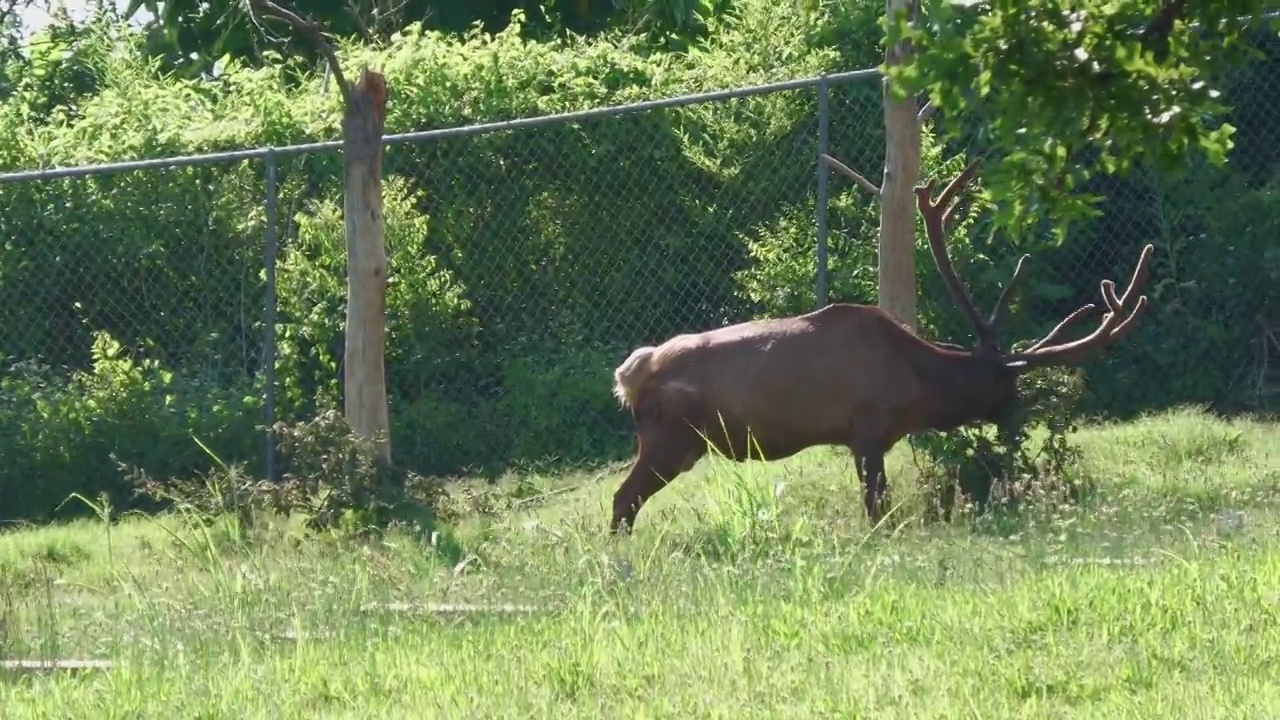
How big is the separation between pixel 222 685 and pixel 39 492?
691 centimetres

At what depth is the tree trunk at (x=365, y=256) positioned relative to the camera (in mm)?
10156

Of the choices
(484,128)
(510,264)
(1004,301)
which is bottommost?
(510,264)

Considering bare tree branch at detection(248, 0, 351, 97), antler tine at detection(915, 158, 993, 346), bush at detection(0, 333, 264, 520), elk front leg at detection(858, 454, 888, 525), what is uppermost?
bare tree branch at detection(248, 0, 351, 97)

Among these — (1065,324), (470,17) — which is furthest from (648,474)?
(470,17)

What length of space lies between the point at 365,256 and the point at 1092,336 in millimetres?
3684

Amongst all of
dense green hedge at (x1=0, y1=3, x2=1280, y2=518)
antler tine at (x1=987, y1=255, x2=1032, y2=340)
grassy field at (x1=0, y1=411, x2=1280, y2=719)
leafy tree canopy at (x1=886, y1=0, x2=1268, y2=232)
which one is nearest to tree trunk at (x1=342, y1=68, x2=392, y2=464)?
grassy field at (x1=0, y1=411, x2=1280, y2=719)

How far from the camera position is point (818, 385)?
9.48m

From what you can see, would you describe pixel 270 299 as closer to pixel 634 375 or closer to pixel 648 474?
pixel 634 375

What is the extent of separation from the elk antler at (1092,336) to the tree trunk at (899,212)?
837 millimetres

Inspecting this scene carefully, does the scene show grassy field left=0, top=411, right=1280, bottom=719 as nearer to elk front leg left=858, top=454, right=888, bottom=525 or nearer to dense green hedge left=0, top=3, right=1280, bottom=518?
elk front leg left=858, top=454, right=888, bottom=525

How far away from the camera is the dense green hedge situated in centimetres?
1200

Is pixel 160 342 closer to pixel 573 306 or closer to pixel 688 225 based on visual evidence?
pixel 573 306

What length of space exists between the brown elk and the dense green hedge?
2.31 meters

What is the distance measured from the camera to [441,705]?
18.6ft
